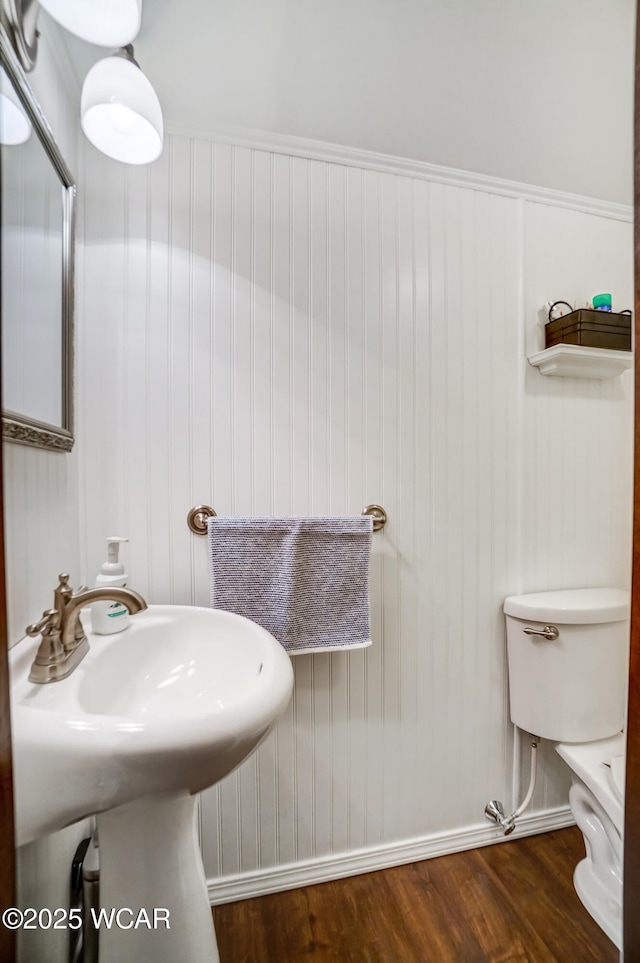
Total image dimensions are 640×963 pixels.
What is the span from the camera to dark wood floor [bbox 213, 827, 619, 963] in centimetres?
98

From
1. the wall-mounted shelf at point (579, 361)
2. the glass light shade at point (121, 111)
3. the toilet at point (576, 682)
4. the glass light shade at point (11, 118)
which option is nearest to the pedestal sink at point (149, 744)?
the glass light shade at point (11, 118)

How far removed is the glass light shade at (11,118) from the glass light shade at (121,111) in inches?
6.9

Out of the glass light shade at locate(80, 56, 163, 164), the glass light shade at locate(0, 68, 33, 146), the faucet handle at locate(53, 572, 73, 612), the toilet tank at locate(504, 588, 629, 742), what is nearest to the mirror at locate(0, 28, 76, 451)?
the glass light shade at locate(0, 68, 33, 146)

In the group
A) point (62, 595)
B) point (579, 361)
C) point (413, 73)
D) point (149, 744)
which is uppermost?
point (413, 73)

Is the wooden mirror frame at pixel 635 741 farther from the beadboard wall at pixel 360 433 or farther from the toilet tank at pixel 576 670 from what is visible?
the toilet tank at pixel 576 670

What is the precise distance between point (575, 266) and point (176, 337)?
4.39 ft

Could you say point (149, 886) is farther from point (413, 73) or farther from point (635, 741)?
point (413, 73)

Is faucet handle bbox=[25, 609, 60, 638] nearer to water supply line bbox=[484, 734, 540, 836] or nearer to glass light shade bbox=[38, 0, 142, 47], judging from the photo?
glass light shade bbox=[38, 0, 142, 47]

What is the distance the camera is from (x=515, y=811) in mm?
1311

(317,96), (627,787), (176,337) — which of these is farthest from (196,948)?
(317,96)

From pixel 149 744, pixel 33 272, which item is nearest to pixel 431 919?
pixel 149 744

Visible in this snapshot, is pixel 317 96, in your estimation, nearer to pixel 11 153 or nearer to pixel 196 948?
pixel 11 153

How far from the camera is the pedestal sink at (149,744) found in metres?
0.46

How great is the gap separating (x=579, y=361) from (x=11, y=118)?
1463 millimetres
